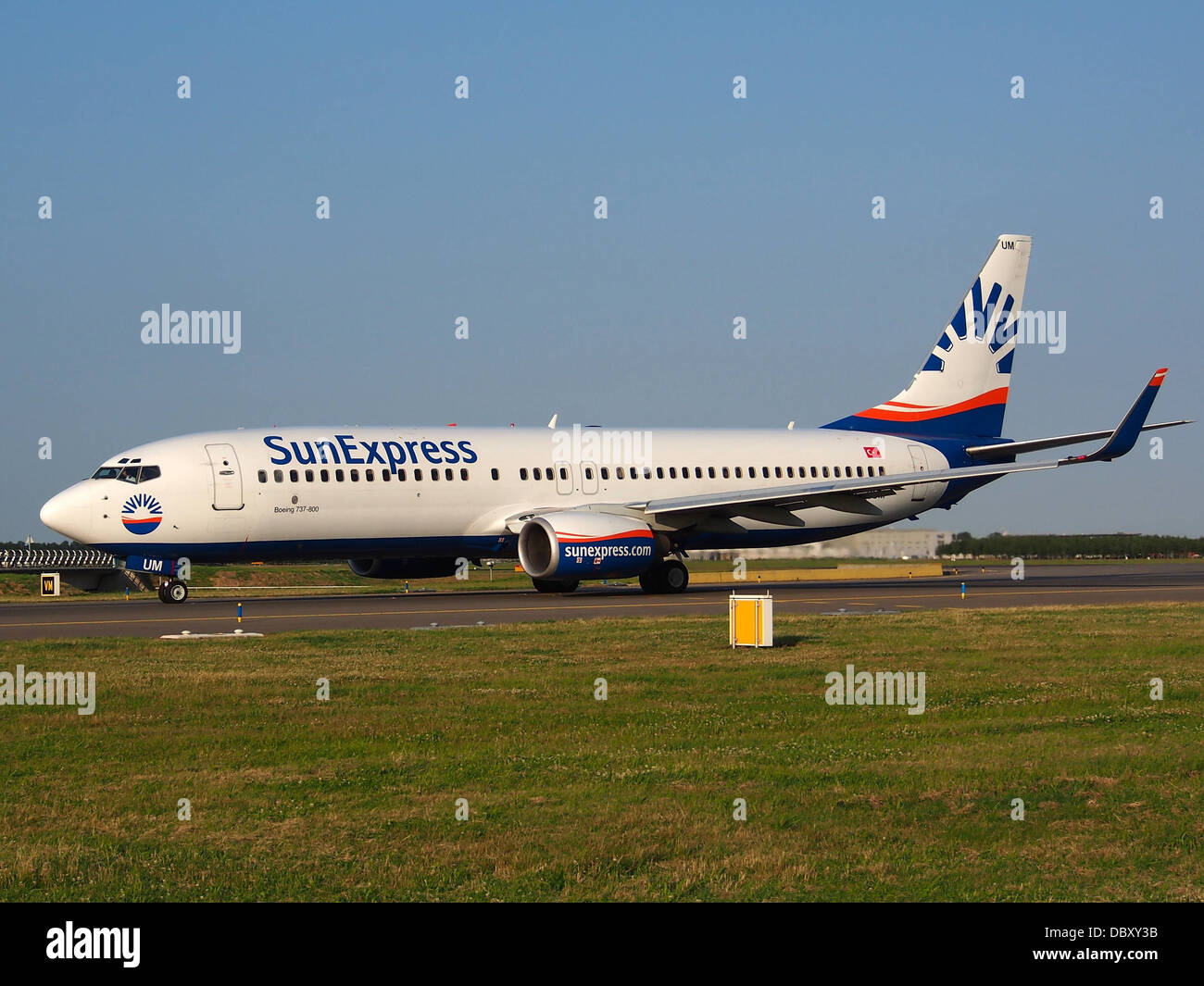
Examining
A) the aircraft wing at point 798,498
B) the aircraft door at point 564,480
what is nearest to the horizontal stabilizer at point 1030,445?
the aircraft wing at point 798,498

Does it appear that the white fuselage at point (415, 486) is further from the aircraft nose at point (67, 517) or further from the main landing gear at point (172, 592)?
the main landing gear at point (172, 592)

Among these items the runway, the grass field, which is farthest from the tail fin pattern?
the grass field

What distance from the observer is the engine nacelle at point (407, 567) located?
39.2 metres

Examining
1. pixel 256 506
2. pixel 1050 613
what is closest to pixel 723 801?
pixel 1050 613

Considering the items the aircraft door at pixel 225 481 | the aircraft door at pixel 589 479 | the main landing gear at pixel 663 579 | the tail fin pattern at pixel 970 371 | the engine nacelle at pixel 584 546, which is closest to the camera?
the aircraft door at pixel 225 481

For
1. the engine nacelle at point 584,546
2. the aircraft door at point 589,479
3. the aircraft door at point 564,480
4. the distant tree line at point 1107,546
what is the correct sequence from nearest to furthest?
the engine nacelle at point 584,546
the aircraft door at point 564,480
the aircraft door at point 589,479
the distant tree line at point 1107,546

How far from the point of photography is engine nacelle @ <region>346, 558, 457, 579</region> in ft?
128

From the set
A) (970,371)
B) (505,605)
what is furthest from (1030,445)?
(505,605)

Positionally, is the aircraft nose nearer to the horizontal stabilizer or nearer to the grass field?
the grass field

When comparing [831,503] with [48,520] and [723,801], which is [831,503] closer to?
[48,520]

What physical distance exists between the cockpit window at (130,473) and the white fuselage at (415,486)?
5cm

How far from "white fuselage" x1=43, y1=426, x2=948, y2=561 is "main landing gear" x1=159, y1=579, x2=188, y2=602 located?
1.23m

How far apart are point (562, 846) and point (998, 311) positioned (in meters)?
41.5

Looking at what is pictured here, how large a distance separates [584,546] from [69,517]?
1271 cm
